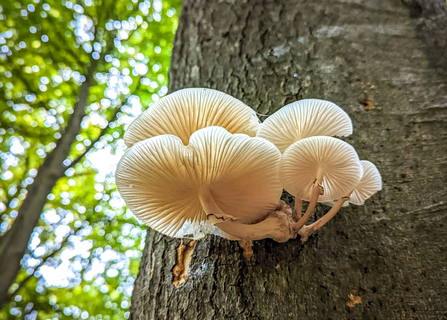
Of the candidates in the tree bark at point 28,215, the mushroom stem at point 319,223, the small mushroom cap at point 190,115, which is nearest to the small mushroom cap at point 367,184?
the mushroom stem at point 319,223

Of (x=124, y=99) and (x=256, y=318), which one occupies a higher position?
(x=124, y=99)

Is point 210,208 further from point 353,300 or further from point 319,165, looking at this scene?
point 353,300

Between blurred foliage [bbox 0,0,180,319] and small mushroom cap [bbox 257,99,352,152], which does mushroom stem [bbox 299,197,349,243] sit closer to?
small mushroom cap [bbox 257,99,352,152]

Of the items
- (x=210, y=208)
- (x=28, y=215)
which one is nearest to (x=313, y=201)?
(x=210, y=208)

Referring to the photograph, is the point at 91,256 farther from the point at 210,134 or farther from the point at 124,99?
the point at 210,134

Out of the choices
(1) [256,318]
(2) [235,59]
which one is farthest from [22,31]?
(1) [256,318]

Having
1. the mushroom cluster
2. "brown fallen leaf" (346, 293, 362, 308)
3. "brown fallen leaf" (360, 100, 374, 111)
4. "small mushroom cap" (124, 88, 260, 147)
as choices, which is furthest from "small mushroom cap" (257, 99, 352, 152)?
"brown fallen leaf" (346, 293, 362, 308)
